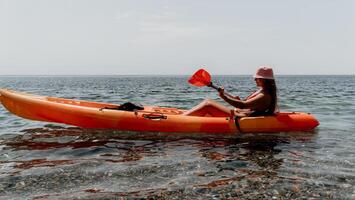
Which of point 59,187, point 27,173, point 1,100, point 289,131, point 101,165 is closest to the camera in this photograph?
point 59,187

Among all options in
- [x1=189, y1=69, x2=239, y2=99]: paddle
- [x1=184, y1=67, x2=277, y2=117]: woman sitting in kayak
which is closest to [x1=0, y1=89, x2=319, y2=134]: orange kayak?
A: [x1=184, y1=67, x2=277, y2=117]: woman sitting in kayak

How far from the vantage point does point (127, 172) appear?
659 centimetres

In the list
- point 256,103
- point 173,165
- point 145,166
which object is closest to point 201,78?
point 256,103

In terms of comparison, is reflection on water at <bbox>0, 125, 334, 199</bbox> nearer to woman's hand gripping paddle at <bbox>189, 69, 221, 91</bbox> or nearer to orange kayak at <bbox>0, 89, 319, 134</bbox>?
orange kayak at <bbox>0, 89, 319, 134</bbox>

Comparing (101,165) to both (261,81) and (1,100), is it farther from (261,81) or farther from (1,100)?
(1,100)

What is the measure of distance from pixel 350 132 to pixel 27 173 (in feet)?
28.3

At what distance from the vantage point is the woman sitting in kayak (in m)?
9.64

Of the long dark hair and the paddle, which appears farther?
the paddle

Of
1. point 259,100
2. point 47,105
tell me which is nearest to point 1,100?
point 47,105

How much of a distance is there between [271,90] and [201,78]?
1909mm

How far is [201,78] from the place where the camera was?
10531mm

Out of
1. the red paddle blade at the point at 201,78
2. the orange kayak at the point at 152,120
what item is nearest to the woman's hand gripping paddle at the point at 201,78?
the red paddle blade at the point at 201,78
